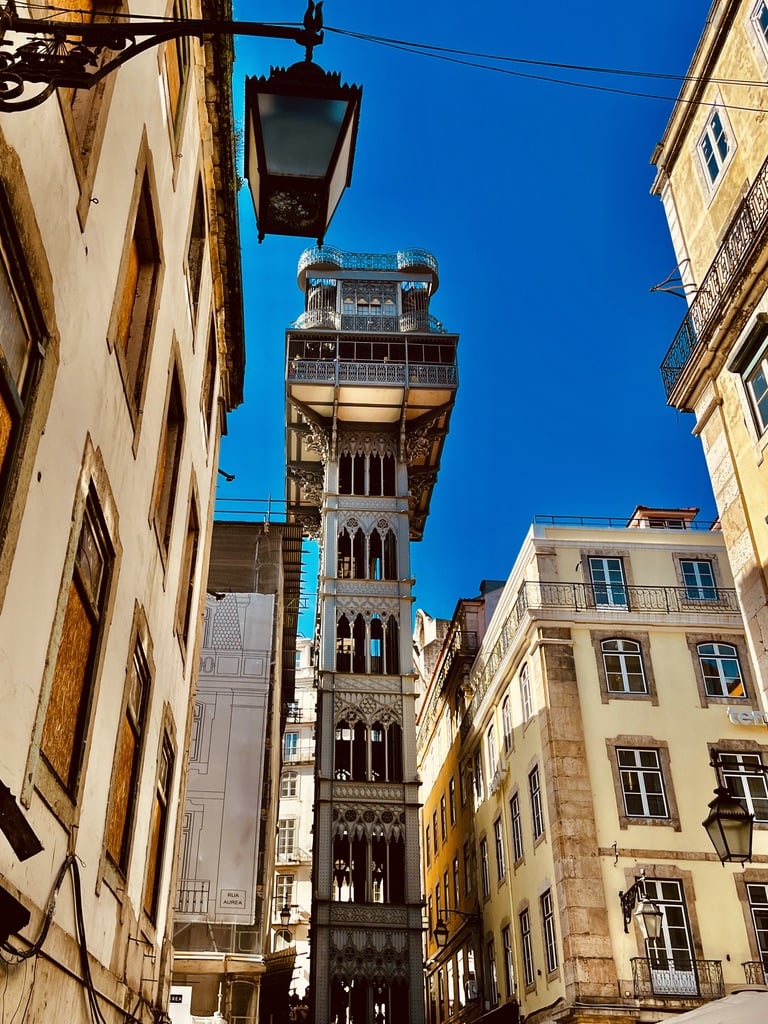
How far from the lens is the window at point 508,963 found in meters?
28.3

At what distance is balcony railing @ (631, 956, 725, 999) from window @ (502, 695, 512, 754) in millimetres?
8419

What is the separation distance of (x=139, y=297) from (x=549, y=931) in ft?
71.3

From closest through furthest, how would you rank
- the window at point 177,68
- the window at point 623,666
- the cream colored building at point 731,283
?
the window at point 177,68
the cream colored building at point 731,283
the window at point 623,666

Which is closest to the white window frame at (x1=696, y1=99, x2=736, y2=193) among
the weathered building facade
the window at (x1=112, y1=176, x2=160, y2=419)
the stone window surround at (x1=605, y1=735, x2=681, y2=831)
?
the window at (x1=112, y1=176, x2=160, y2=419)

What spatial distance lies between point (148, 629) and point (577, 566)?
69.9 ft

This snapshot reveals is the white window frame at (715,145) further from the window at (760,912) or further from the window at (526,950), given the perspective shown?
the window at (526,950)

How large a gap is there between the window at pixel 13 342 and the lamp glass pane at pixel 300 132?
1.38 metres

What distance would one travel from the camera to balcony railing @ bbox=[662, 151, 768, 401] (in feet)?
40.7

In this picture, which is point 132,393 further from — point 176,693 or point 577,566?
point 577,566

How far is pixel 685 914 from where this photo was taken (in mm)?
23719

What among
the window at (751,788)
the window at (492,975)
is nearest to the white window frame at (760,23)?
the window at (751,788)

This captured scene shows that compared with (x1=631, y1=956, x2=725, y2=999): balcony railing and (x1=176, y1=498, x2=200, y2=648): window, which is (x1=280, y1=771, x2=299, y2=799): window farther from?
(x1=176, y1=498, x2=200, y2=648): window

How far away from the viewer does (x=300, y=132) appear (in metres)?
4.97

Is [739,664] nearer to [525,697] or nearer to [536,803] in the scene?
[525,697]
